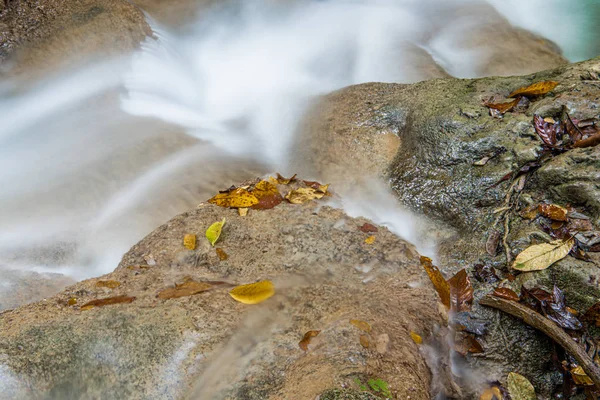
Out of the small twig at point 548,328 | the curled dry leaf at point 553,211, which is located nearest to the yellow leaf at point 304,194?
the small twig at point 548,328

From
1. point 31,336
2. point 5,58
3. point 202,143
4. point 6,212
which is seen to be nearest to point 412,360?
point 31,336

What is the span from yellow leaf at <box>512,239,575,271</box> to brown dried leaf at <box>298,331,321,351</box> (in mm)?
1348

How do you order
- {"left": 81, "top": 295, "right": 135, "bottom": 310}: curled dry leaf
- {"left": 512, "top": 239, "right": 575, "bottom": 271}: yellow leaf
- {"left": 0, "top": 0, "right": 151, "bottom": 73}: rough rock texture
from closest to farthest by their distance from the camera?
{"left": 81, "top": 295, "right": 135, "bottom": 310}: curled dry leaf → {"left": 512, "top": 239, "right": 575, "bottom": 271}: yellow leaf → {"left": 0, "top": 0, "right": 151, "bottom": 73}: rough rock texture

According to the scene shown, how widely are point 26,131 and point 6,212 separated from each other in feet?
4.53

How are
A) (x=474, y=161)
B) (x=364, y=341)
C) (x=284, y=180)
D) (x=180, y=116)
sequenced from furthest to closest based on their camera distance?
(x=180, y=116) < (x=284, y=180) < (x=474, y=161) < (x=364, y=341)

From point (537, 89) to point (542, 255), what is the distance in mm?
1582

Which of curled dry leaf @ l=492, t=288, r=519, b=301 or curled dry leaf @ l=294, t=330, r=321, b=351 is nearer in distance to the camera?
curled dry leaf @ l=294, t=330, r=321, b=351

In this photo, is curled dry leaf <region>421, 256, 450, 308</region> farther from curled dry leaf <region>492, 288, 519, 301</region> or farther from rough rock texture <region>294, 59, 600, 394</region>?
curled dry leaf <region>492, 288, 519, 301</region>

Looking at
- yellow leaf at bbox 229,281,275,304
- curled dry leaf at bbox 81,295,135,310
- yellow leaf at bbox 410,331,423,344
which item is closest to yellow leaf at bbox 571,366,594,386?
yellow leaf at bbox 410,331,423,344

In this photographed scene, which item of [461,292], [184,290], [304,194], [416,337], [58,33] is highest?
[58,33]

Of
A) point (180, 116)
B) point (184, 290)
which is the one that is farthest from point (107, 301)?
point (180, 116)

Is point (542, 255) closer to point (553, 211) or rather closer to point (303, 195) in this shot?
point (553, 211)

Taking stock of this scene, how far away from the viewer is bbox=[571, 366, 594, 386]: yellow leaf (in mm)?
2355

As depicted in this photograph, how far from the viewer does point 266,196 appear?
143 inches
